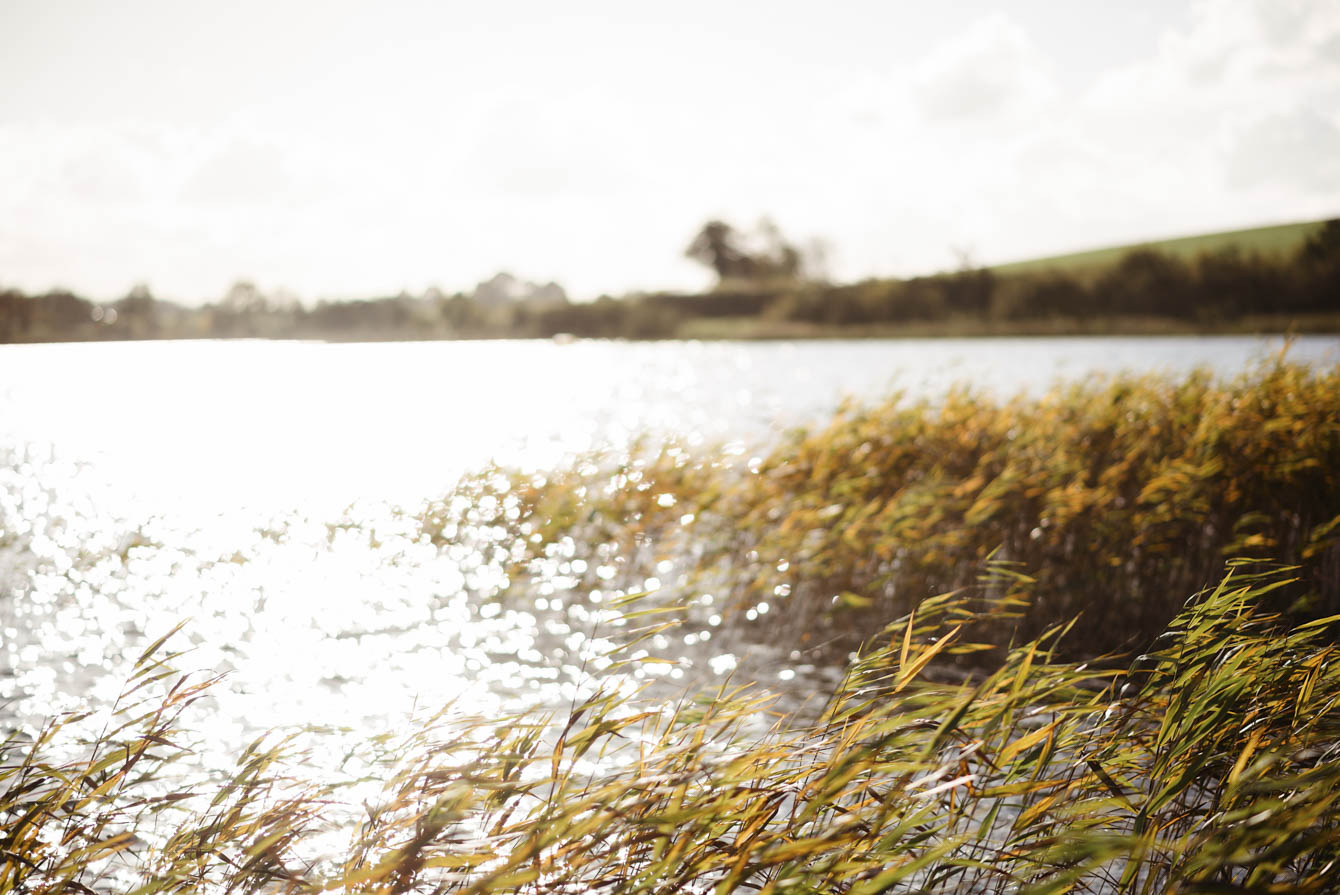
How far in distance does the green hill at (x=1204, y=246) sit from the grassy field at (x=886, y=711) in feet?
→ 39.5

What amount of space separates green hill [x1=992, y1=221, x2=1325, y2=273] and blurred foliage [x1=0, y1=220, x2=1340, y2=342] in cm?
70

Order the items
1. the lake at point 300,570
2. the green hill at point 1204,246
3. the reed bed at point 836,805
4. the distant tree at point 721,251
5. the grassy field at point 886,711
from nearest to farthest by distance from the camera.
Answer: the reed bed at point 836,805 < the grassy field at point 886,711 < the lake at point 300,570 < the green hill at point 1204,246 < the distant tree at point 721,251

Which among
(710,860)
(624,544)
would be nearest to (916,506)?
(624,544)

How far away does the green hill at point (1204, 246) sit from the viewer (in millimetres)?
28856

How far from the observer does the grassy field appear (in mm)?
4199

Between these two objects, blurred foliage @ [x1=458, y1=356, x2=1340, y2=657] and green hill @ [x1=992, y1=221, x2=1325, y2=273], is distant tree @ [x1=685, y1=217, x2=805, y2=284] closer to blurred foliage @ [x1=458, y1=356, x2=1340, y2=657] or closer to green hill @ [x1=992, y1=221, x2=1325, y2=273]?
green hill @ [x1=992, y1=221, x2=1325, y2=273]

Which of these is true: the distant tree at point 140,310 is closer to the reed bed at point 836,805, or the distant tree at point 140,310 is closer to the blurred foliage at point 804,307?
the blurred foliage at point 804,307

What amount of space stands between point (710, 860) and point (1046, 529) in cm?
953

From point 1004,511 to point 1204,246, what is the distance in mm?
72875

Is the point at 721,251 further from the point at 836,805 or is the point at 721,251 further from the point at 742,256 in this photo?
the point at 836,805

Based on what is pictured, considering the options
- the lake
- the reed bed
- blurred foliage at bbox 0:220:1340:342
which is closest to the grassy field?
the reed bed

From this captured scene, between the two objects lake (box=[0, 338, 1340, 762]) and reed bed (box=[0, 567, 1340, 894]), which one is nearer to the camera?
reed bed (box=[0, 567, 1340, 894])

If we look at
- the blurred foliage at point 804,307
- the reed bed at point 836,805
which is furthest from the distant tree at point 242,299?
the reed bed at point 836,805

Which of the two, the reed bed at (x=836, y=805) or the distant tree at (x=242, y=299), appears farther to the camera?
the distant tree at (x=242, y=299)
